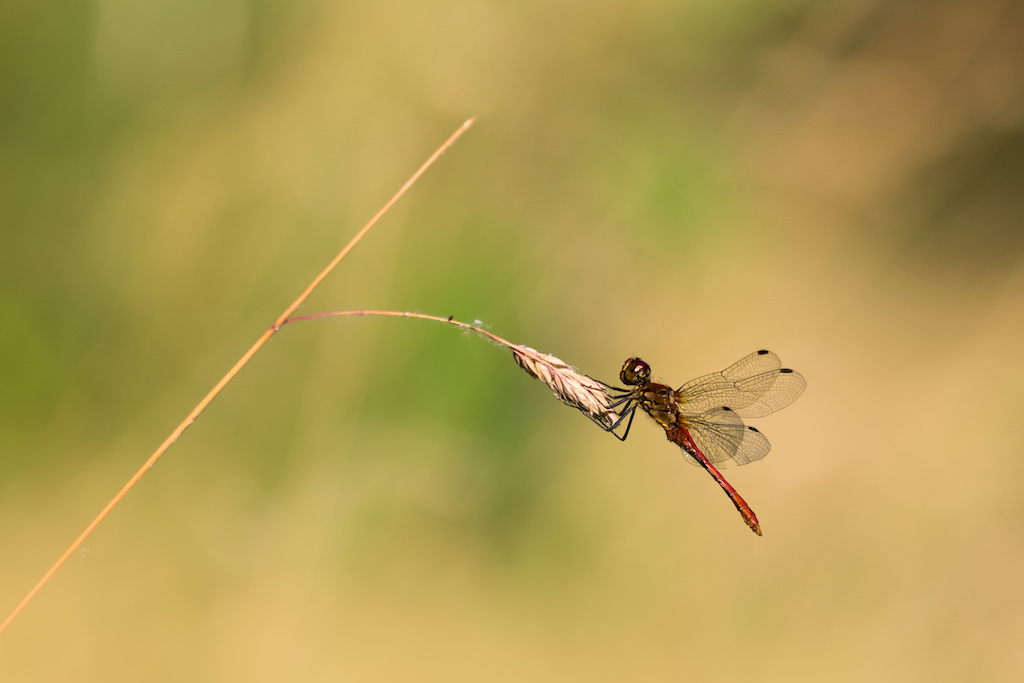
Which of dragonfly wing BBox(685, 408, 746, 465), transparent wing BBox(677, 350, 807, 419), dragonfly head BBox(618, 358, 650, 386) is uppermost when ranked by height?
transparent wing BBox(677, 350, 807, 419)

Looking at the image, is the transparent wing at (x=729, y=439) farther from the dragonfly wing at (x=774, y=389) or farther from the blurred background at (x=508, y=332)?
the blurred background at (x=508, y=332)

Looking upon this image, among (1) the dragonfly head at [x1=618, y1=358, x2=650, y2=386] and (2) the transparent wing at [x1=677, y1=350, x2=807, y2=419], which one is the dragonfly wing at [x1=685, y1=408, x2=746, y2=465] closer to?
(2) the transparent wing at [x1=677, y1=350, x2=807, y2=419]

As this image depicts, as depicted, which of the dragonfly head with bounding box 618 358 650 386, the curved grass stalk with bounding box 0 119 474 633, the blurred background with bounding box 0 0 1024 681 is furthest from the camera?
the blurred background with bounding box 0 0 1024 681

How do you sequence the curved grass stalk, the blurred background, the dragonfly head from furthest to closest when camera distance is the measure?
the blurred background, the dragonfly head, the curved grass stalk

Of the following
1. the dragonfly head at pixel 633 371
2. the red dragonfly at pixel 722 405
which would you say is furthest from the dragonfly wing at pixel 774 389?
the dragonfly head at pixel 633 371

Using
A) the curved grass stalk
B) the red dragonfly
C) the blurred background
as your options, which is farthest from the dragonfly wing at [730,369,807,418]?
the curved grass stalk

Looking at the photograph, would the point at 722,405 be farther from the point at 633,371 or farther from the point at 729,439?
the point at 633,371

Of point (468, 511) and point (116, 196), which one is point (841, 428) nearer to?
point (468, 511)

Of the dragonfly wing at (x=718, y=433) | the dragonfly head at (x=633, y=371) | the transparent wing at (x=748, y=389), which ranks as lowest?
the dragonfly head at (x=633, y=371)
